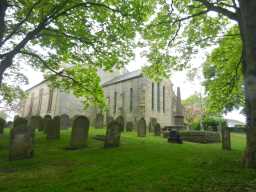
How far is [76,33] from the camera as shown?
351 inches

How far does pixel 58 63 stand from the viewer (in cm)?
1059

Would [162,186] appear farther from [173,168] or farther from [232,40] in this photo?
[232,40]

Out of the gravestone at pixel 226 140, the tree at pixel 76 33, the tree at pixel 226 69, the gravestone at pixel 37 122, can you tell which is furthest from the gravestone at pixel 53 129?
the gravestone at pixel 226 140

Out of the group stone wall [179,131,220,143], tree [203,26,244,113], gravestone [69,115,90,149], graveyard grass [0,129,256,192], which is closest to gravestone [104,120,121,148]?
gravestone [69,115,90,149]

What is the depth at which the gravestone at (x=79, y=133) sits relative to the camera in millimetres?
8797

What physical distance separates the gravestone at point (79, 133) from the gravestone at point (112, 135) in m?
1.07

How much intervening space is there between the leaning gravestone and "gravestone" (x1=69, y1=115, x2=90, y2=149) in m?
1.99

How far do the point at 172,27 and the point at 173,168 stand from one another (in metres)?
7.21

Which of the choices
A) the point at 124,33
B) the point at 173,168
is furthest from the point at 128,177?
the point at 124,33

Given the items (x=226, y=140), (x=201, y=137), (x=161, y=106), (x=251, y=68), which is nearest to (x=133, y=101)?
(x=161, y=106)

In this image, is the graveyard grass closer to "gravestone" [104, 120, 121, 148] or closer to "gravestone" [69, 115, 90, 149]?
"gravestone" [69, 115, 90, 149]

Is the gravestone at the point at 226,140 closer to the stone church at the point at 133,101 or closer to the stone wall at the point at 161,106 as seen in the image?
the stone church at the point at 133,101

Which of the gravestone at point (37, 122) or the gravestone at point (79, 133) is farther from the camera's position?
the gravestone at point (37, 122)

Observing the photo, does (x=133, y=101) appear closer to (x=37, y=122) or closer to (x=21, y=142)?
(x=37, y=122)
